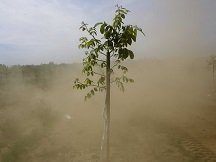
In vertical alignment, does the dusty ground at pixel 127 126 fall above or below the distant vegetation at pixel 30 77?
below

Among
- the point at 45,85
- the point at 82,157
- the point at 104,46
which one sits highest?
the point at 104,46

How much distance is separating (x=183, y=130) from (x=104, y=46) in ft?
53.9

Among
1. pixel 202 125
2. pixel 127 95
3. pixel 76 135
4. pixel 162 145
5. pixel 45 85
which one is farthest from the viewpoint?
pixel 45 85

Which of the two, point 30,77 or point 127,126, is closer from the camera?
point 127,126

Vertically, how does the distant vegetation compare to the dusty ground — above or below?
above

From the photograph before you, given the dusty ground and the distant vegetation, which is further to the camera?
the distant vegetation

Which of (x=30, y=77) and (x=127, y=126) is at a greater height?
(x=30, y=77)

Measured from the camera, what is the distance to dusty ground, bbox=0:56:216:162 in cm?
1762

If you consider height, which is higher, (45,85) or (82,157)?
(45,85)

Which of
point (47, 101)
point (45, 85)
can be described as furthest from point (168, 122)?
point (45, 85)

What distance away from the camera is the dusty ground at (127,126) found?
17.6 metres

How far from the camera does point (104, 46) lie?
7.75 metres

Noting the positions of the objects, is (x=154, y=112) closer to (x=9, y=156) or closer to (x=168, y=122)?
(x=168, y=122)

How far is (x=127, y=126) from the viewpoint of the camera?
23531 millimetres
